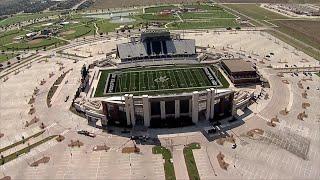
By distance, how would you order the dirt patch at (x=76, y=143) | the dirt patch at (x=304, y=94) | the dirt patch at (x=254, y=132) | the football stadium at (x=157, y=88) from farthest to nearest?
the dirt patch at (x=304, y=94), the football stadium at (x=157, y=88), the dirt patch at (x=254, y=132), the dirt patch at (x=76, y=143)

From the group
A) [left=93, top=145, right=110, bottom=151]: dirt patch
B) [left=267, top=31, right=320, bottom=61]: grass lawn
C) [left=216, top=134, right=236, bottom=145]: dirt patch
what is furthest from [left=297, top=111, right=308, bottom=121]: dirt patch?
[left=93, top=145, right=110, bottom=151]: dirt patch

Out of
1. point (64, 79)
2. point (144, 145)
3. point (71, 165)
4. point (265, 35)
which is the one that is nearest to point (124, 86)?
point (64, 79)

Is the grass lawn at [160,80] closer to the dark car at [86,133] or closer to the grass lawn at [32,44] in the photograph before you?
the dark car at [86,133]

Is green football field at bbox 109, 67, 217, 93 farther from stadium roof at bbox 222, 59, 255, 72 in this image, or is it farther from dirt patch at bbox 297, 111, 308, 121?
dirt patch at bbox 297, 111, 308, 121

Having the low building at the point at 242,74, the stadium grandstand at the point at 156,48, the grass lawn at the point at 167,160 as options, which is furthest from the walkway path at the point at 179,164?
the stadium grandstand at the point at 156,48

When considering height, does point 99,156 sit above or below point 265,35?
below

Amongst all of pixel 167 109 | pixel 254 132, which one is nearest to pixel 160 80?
pixel 167 109

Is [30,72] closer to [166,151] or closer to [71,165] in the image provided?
[71,165]

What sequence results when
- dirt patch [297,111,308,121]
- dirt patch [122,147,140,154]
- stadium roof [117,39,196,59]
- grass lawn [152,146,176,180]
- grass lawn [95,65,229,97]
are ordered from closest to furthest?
grass lawn [152,146,176,180] → dirt patch [122,147,140,154] → dirt patch [297,111,308,121] → grass lawn [95,65,229,97] → stadium roof [117,39,196,59]
